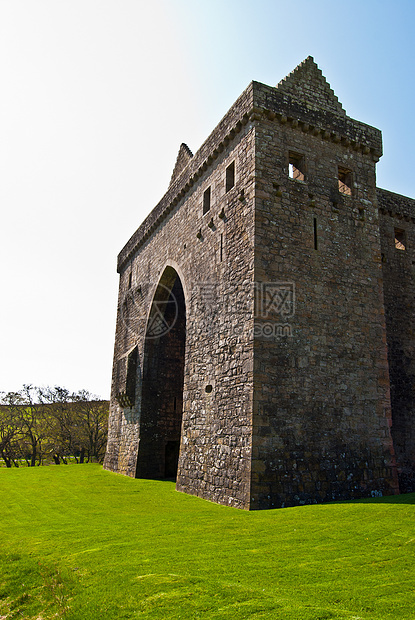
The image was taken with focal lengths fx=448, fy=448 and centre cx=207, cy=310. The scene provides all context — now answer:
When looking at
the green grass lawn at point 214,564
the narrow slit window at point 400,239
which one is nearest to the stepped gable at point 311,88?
the narrow slit window at point 400,239

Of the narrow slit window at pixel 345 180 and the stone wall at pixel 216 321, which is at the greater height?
the narrow slit window at pixel 345 180

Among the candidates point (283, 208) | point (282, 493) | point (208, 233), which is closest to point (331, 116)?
point (283, 208)

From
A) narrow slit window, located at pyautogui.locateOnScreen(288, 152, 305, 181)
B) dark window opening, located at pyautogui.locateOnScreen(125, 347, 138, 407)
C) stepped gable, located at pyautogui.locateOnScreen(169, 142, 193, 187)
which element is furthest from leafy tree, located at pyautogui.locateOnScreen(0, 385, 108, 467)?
narrow slit window, located at pyautogui.locateOnScreen(288, 152, 305, 181)

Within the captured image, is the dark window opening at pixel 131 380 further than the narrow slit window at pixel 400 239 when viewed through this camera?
Yes

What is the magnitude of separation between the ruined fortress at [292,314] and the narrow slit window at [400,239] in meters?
0.93

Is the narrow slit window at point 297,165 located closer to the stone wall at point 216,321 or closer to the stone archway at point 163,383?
the stone wall at point 216,321

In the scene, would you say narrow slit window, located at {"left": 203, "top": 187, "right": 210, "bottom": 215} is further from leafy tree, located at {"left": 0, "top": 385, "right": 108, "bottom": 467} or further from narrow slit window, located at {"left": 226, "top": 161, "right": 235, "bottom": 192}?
leafy tree, located at {"left": 0, "top": 385, "right": 108, "bottom": 467}

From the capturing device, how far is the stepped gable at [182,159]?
630 inches

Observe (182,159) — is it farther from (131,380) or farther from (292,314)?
(292,314)

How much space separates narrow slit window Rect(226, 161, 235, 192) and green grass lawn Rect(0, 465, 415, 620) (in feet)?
24.2

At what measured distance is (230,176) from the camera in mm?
11297

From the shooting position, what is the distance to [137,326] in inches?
709

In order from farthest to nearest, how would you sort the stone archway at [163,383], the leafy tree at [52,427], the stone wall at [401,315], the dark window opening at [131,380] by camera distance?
the leafy tree at [52,427] < the dark window opening at [131,380] < the stone archway at [163,383] < the stone wall at [401,315]

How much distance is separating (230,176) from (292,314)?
4.11 m
